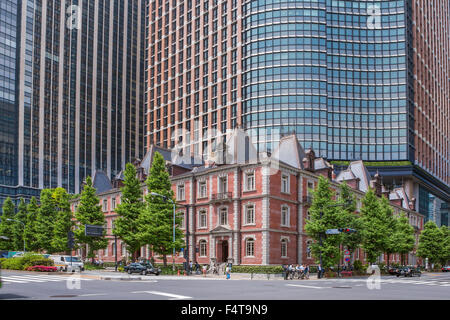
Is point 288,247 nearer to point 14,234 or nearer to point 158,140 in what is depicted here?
point 14,234

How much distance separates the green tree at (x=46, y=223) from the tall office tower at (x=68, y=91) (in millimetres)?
57954

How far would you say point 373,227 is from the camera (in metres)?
57.8

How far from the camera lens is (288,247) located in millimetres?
54438

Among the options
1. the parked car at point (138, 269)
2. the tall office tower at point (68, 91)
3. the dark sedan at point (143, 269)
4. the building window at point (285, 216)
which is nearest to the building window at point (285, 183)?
the building window at point (285, 216)

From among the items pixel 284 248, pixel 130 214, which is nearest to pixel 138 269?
pixel 130 214

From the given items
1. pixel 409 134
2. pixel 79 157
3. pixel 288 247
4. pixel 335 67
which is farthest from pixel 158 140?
pixel 288 247

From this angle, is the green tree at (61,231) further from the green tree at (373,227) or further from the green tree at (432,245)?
the green tree at (432,245)

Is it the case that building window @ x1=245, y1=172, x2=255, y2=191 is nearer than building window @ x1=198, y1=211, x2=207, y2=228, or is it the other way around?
building window @ x1=245, y1=172, x2=255, y2=191

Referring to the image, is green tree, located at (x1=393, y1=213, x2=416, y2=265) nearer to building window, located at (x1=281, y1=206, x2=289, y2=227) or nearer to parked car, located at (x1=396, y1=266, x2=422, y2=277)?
parked car, located at (x1=396, y1=266, x2=422, y2=277)

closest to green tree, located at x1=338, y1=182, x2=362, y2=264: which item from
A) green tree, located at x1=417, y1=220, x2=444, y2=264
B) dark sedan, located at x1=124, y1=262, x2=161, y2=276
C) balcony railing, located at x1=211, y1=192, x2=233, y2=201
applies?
balcony railing, located at x1=211, y1=192, x2=233, y2=201

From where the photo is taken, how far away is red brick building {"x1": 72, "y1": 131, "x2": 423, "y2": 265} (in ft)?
Result: 169

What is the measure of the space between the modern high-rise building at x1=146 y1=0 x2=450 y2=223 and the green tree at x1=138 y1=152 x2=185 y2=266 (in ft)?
144

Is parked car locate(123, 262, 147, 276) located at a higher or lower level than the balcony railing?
lower

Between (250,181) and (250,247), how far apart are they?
275 inches
